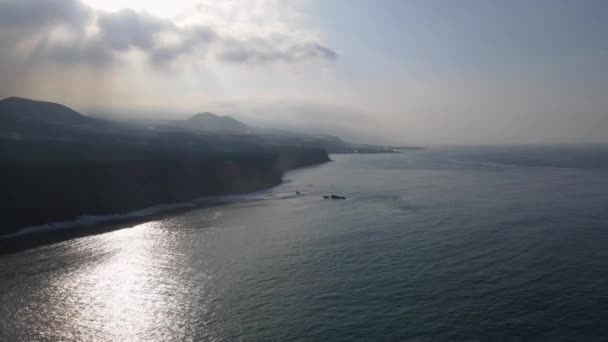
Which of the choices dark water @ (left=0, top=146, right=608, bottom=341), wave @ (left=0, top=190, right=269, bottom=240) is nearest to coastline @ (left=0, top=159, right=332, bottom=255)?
wave @ (left=0, top=190, right=269, bottom=240)

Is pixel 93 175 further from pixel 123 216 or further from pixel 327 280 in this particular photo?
pixel 327 280

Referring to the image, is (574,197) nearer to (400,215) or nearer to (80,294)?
(400,215)

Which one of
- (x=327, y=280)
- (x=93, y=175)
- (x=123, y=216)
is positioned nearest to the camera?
(x=327, y=280)

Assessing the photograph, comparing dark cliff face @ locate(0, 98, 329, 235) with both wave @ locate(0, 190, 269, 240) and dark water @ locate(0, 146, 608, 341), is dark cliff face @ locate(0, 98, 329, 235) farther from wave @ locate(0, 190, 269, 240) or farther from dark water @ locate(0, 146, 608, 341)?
dark water @ locate(0, 146, 608, 341)

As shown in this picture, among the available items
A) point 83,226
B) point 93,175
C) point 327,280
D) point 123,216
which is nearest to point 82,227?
point 83,226

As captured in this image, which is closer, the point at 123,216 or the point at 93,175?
the point at 123,216

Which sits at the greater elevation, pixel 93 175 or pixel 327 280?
pixel 93 175

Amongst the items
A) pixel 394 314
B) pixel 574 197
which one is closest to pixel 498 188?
pixel 574 197
